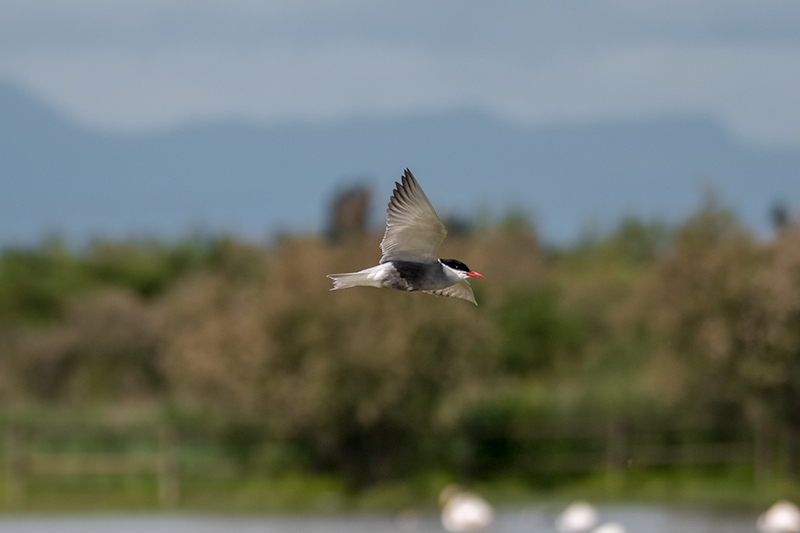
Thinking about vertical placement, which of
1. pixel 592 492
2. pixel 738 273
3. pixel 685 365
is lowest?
pixel 592 492

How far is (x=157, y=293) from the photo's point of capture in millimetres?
60812

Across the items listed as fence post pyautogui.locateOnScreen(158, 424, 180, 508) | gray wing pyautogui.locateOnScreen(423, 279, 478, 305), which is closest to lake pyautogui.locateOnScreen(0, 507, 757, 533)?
fence post pyautogui.locateOnScreen(158, 424, 180, 508)

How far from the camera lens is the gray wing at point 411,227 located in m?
8.03

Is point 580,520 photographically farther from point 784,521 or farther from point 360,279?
point 360,279

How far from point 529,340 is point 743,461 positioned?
10263 mm

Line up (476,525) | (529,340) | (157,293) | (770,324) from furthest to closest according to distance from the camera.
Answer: (157,293) < (529,340) < (770,324) < (476,525)

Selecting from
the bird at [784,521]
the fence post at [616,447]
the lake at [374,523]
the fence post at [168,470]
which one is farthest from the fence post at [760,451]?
the fence post at [168,470]

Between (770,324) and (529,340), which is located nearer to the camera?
(770,324)

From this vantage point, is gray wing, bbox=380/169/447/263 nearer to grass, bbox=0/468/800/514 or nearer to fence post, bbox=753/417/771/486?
grass, bbox=0/468/800/514

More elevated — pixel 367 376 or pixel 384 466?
pixel 367 376

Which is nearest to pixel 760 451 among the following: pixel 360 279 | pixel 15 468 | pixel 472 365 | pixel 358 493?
pixel 472 365

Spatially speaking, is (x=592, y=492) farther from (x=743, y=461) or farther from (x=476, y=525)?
(x=476, y=525)

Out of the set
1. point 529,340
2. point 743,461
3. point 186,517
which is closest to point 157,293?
point 529,340

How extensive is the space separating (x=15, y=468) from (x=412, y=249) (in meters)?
29.9
